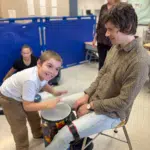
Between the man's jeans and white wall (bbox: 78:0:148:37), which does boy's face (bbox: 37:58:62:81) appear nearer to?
the man's jeans

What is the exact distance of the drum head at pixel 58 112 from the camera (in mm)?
1337

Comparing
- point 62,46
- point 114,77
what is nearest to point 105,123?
point 114,77

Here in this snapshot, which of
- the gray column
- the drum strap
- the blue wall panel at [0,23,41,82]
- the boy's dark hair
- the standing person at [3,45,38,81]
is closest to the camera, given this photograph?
the boy's dark hair

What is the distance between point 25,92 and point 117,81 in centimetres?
63

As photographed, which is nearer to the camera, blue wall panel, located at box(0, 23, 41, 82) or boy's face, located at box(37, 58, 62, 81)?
boy's face, located at box(37, 58, 62, 81)

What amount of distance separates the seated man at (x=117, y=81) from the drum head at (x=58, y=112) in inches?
4.7

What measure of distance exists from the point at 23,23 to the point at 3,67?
0.78m

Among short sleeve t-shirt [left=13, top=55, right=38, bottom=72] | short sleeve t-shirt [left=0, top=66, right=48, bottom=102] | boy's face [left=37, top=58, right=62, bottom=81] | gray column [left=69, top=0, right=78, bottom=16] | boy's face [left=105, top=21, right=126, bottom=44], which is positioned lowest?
short sleeve t-shirt [left=13, top=55, right=38, bottom=72]

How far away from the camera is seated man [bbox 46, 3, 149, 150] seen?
1.07 meters

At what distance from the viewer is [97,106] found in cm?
121

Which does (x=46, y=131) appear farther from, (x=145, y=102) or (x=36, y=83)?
(x=145, y=102)

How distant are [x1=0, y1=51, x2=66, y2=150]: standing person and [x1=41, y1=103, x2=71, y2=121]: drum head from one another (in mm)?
117

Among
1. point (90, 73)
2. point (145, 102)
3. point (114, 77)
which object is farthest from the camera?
point (90, 73)

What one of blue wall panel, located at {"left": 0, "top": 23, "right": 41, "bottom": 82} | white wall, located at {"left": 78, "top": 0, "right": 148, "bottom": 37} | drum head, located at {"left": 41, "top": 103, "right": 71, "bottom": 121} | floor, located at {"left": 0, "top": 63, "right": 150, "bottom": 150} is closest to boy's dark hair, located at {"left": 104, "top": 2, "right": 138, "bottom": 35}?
drum head, located at {"left": 41, "top": 103, "right": 71, "bottom": 121}
